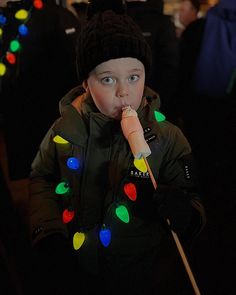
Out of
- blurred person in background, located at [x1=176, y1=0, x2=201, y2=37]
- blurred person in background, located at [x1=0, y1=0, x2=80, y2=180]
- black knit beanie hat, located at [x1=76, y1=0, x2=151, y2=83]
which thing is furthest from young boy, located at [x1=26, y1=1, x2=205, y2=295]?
blurred person in background, located at [x1=176, y1=0, x2=201, y2=37]

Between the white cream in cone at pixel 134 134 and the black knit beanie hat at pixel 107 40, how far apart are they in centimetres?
17

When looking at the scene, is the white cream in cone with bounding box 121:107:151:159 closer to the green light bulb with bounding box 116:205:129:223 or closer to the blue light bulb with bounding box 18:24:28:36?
the green light bulb with bounding box 116:205:129:223

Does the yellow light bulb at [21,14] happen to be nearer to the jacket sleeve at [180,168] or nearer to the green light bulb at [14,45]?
the green light bulb at [14,45]

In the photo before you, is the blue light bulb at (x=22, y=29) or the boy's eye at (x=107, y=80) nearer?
the boy's eye at (x=107, y=80)

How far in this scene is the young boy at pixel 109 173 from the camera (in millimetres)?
1060

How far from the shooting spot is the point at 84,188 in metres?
1.22

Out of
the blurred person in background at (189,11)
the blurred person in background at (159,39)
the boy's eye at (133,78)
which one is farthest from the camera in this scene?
the blurred person in background at (189,11)

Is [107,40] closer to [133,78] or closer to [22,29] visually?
[133,78]

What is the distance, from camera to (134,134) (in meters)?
0.99

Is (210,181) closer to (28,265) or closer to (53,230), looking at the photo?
(28,265)

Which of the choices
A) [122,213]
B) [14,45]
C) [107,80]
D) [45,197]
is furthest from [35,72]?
[122,213]

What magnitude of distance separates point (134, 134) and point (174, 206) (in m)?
0.25

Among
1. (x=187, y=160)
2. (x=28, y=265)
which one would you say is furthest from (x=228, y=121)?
(x=28, y=265)

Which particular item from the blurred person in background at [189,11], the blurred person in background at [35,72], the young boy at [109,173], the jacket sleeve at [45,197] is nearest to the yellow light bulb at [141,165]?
the young boy at [109,173]
